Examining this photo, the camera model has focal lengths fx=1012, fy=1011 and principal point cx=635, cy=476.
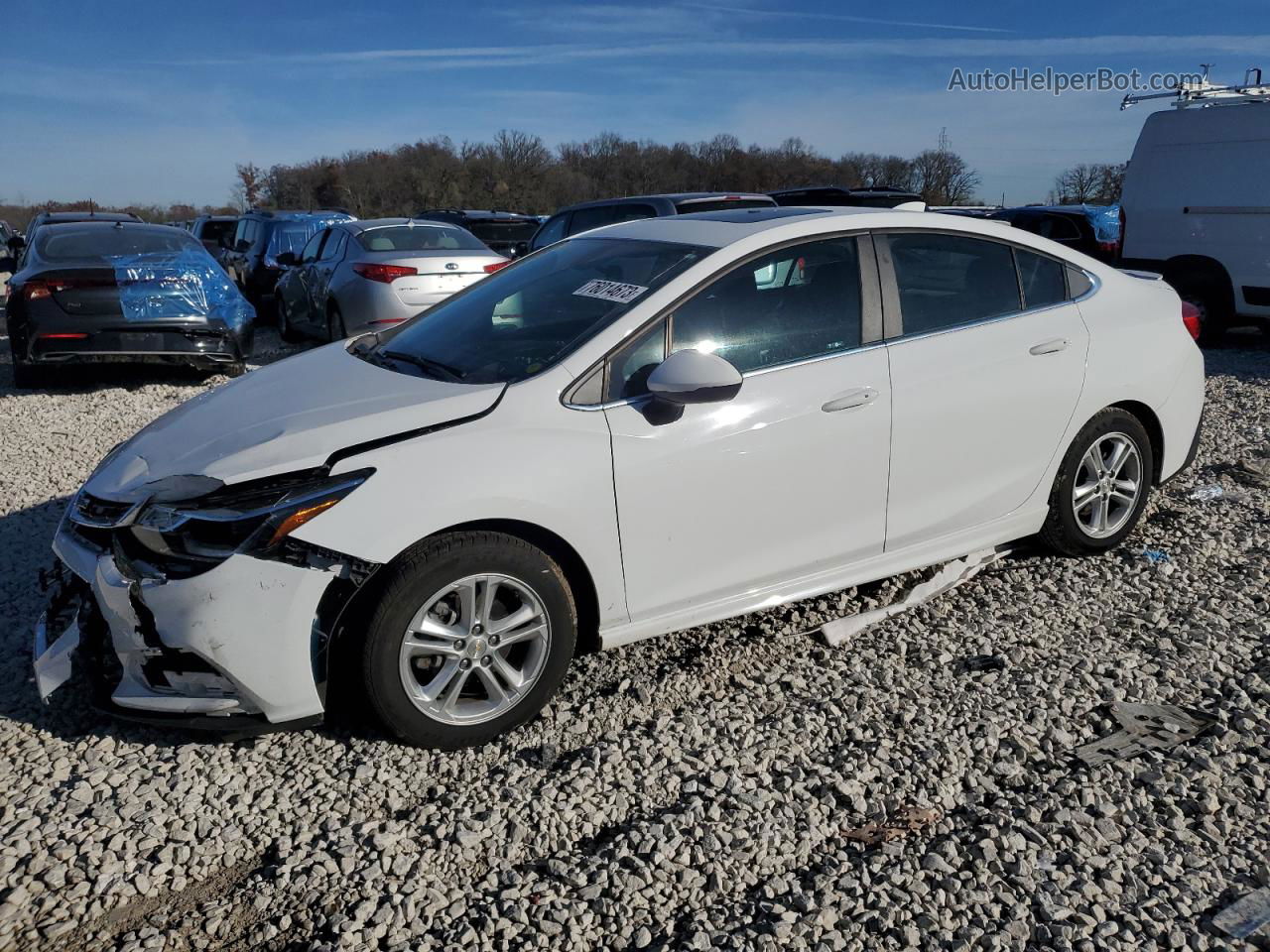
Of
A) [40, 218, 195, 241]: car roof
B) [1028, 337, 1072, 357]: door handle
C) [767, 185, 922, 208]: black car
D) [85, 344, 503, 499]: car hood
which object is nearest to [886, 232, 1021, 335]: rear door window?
[1028, 337, 1072, 357]: door handle

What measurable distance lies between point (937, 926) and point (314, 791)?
181 cm

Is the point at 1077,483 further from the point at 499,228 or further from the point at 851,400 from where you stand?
the point at 499,228

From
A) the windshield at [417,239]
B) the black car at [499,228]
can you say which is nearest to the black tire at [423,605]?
the windshield at [417,239]

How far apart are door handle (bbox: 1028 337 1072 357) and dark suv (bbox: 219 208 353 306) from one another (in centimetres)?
1229

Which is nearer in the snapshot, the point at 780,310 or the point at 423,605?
the point at 423,605

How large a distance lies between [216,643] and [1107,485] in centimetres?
379

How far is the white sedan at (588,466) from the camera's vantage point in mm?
2975

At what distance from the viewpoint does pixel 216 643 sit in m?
2.89

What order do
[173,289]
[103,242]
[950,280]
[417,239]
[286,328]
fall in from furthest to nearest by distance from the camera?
[286,328] < [417,239] < [103,242] < [173,289] < [950,280]

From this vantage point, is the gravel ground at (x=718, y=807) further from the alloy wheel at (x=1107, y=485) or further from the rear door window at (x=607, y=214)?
the rear door window at (x=607, y=214)

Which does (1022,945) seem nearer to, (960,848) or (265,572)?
(960,848)

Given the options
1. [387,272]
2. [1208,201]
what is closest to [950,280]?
[387,272]

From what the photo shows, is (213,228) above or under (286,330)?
above

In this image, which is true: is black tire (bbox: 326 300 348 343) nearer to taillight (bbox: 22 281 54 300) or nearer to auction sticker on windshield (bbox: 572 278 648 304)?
taillight (bbox: 22 281 54 300)
